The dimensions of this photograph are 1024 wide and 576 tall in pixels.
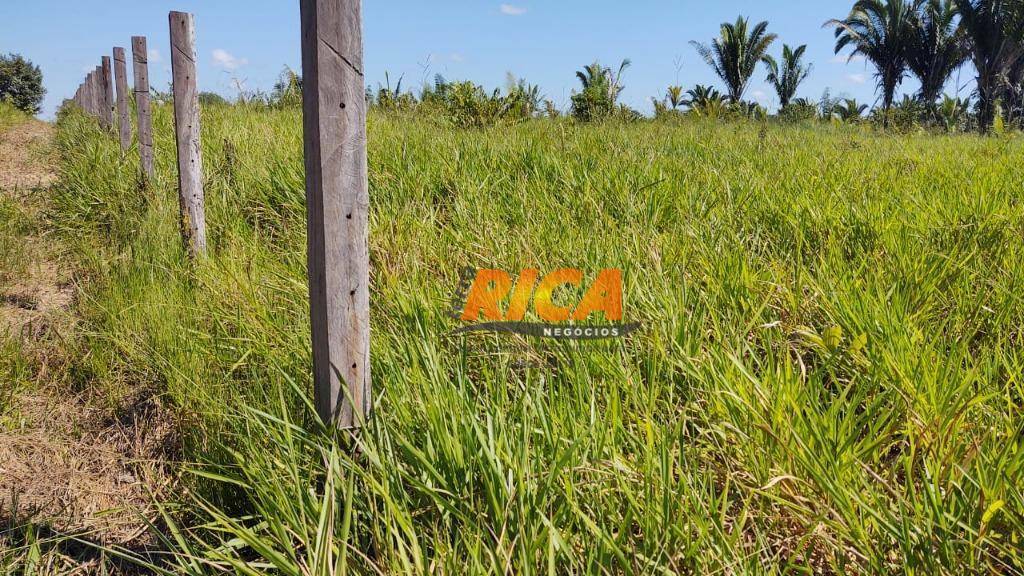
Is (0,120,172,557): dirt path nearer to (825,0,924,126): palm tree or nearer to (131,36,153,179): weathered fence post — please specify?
(131,36,153,179): weathered fence post

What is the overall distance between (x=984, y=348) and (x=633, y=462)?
1.23 meters

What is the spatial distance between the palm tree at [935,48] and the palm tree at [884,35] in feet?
1.52

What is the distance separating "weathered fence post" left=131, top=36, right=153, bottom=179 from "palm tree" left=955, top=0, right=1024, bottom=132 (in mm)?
30608

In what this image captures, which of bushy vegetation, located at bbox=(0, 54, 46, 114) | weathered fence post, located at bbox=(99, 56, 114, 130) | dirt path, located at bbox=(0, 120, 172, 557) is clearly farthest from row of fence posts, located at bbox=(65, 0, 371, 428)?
bushy vegetation, located at bbox=(0, 54, 46, 114)

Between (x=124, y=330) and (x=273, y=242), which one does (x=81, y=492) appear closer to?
(x=124, y=330)

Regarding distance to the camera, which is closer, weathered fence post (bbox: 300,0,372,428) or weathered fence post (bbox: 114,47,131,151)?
weathered fence post (bbox: 300,0,372,428)

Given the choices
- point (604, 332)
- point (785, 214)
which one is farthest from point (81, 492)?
point (785, 214)

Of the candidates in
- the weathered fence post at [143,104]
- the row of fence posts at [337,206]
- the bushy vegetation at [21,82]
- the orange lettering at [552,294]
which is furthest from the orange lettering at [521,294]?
the bushy vegetation at [21,82]

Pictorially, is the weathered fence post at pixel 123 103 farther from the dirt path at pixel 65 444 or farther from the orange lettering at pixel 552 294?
the orange lettering at pixel 552 294

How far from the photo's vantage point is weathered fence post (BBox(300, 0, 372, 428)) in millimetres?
1771

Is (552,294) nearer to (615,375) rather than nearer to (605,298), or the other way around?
(605,298)

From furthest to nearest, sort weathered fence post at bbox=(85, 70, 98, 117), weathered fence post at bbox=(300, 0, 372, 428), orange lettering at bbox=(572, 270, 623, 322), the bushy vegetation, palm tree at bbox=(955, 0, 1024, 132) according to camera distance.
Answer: the bushy vegetation
palm tree at bbox=(955, 0, 1024, 132)
weathered fence post at bbox=(85, 70, 98, 117)
orange lettering at bbox=(572, 270, 623, 322)
weathered fence post at bbox=(300, 0, 372, 428)

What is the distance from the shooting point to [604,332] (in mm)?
2219

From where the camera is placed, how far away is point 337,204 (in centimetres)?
185
